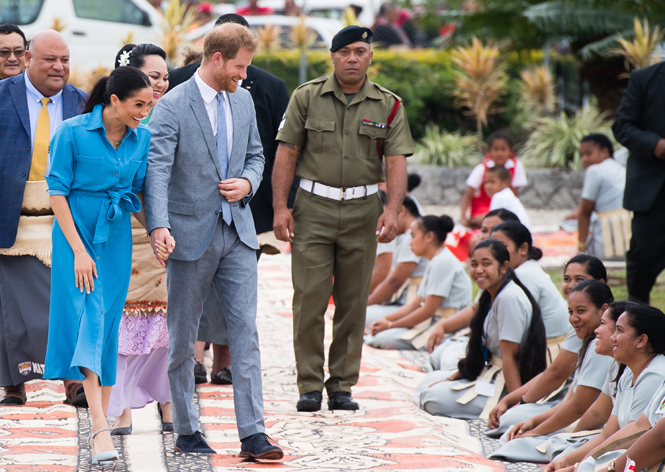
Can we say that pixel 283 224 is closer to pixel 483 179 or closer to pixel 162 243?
pixel 162 243

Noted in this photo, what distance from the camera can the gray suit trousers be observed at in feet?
12.3

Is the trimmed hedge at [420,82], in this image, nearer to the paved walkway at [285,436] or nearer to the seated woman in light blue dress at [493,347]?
the paved walkway at [285,436]

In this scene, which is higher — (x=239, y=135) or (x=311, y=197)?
(x=239, y=135)

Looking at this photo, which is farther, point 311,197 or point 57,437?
point 311,197

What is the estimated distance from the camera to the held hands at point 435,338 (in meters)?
6.32

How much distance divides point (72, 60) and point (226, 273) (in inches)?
356

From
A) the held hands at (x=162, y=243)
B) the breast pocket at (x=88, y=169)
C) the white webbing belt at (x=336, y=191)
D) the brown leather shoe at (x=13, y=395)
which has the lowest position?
the brown leather shoe at (x=13, y=395)

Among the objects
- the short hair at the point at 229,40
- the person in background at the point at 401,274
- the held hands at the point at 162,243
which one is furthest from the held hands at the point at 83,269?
the person in background at the point at 401,274

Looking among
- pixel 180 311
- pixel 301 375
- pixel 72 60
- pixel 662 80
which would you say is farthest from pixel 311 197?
pixel 72 60

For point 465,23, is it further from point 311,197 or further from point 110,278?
point 110,278

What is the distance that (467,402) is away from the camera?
5039 mm

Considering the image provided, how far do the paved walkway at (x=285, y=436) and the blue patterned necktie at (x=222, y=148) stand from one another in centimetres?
106

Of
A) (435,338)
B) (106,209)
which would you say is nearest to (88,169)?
(106,209)

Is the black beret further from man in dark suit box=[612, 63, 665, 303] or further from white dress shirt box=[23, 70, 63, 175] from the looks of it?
man in dark suit box=[612, 63, 665, 303]
